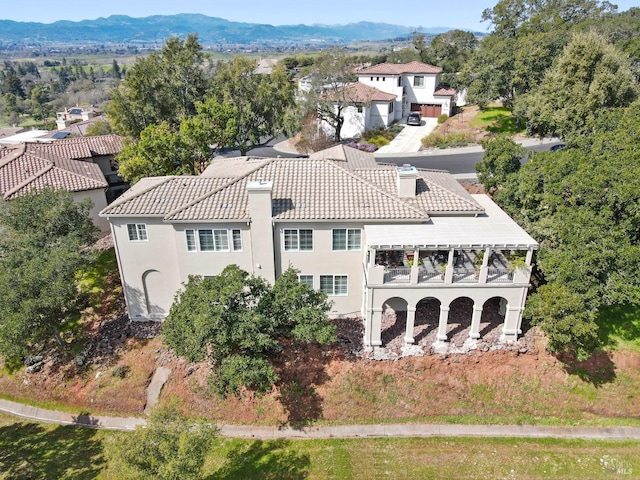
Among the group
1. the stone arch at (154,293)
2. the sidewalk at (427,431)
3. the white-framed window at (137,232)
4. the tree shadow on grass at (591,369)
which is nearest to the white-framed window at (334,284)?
the sidewalk at (427,431)

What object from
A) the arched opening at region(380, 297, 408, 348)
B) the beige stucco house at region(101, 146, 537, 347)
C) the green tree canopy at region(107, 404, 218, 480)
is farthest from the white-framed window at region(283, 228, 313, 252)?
the green tree canopy at region(107, 404, 218, 480)

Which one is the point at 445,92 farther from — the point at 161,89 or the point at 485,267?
the point at 485,267

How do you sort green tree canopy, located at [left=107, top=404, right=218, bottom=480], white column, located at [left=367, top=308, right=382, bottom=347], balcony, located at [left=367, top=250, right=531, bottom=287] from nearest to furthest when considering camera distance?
green tree canopy, located at [left=107, top=404, right=218, bottom=480] < balcony, located at [left=367, top=250, right=531, bottom=287] < white column, located at [left=367, top=308, right=382, bottom=347]

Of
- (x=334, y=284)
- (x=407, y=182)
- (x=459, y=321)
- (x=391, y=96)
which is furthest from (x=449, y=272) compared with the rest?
(x=391, y=96)

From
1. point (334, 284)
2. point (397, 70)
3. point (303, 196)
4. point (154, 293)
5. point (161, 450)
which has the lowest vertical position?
point (154, 293)

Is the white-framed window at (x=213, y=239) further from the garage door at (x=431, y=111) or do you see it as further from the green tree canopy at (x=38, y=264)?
the garage door at (x=431, y=111)

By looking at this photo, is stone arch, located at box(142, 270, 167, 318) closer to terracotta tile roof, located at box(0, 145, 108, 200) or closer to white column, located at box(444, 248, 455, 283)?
terracotta tile roof, located at box(0, 145, 108, 200)

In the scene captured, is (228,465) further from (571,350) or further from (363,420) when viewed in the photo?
(571,350)
